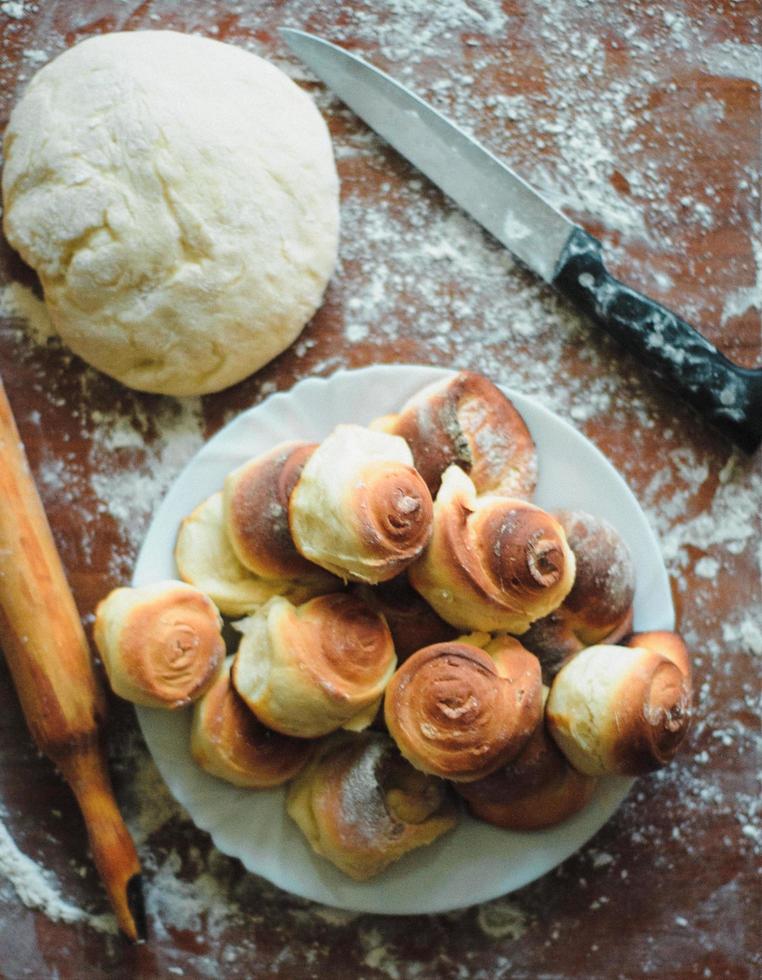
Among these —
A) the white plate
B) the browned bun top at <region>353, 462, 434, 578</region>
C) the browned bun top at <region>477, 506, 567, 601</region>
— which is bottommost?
the white plate

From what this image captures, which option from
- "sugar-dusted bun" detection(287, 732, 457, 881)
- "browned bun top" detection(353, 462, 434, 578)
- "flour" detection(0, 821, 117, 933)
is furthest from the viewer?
"flour" detection(0, 821, 117, 933)

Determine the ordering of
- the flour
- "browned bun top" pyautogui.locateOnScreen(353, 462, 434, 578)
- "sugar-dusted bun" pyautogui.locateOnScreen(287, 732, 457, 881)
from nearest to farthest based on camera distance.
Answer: "browned bun top" pyautogui.locateOnScreen(353, 462, 434, 578) < "sugar-dusted bun" pyautogui.locateOnScreen(287, 732, 457, 881) < the flour

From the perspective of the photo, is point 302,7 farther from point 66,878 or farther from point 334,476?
point 66,878

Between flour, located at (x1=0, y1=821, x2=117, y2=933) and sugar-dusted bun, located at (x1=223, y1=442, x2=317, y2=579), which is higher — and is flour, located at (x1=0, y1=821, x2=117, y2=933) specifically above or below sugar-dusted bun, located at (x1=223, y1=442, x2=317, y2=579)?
below

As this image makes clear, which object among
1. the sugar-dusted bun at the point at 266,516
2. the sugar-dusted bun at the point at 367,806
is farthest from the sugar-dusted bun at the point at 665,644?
the sugar-dusted bun at the point at 266,516

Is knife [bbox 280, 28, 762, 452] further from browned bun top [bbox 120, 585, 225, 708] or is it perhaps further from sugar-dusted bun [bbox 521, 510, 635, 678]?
browned bun top [bbox 120, 585, 225, 708]

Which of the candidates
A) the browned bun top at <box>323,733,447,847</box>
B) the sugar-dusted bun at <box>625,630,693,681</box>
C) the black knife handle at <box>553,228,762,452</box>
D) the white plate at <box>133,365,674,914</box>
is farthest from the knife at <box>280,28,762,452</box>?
the browned bun top at <box>323,733,447,847</box>

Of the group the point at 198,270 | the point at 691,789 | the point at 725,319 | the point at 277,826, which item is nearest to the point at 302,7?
the point at 198,270
